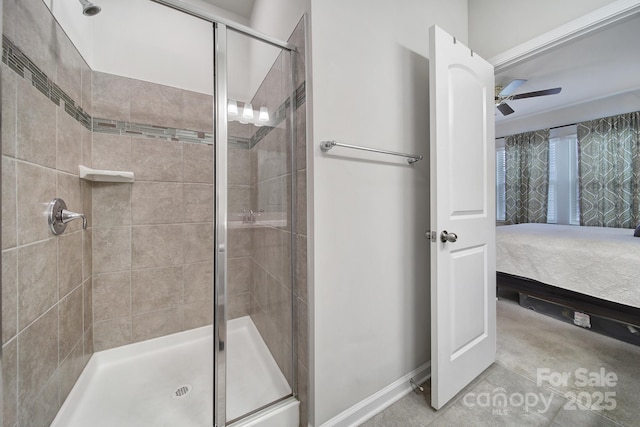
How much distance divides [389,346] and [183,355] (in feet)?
4.76

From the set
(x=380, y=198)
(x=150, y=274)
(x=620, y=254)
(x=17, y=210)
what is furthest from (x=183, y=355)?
(x=620, y=254)

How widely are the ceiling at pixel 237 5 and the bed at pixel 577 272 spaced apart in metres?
3.49

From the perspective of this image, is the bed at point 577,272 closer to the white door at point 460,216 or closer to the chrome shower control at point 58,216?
the white door at point 460,216

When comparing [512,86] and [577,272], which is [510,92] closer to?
[512,86]

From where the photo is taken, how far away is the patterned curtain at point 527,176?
4469 mm

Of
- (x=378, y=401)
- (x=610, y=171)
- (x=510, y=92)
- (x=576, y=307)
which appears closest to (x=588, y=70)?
(x=510, y=92)

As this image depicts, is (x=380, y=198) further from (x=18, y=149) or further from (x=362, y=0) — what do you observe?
(x=18, y=149)

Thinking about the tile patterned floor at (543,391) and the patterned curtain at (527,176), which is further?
the patterned curtain at (527,176)

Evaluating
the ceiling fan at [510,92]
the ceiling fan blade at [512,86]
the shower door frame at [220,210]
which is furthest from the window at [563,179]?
the shower door frame at [220,210]

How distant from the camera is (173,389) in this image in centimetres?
139

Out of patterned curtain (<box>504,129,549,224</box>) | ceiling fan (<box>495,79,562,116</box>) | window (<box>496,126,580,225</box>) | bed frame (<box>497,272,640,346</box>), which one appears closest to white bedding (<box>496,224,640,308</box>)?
bed frame (<box>497,272,640,346</box>)

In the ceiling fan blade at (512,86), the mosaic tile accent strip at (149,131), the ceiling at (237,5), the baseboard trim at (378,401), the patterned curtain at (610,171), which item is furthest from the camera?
the patterned curtain at (610,171)

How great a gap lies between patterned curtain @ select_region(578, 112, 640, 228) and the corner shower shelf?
6.25 meters

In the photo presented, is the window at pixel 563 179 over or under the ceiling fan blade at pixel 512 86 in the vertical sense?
under
